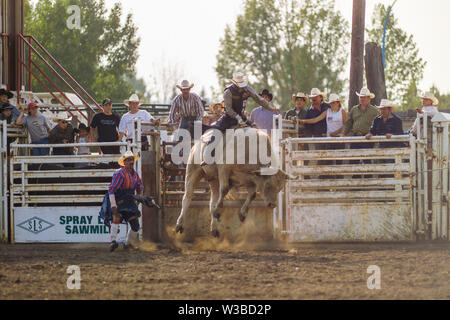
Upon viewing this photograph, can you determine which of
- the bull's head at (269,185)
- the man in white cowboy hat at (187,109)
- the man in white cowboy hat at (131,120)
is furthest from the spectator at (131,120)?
the bull's head at (269,185)

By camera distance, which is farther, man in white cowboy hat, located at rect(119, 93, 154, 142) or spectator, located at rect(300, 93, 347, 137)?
man in white cowboy hat, located at rect(119, 93, 154, 142)

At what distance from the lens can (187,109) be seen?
1299cm

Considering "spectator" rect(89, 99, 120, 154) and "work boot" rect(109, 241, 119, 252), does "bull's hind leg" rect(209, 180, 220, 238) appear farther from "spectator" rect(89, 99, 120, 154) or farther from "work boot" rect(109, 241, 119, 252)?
"spectator" rect(89, 99, 120, 154)

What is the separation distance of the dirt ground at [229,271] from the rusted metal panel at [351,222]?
360 millimetres

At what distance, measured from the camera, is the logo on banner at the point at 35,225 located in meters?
12.9

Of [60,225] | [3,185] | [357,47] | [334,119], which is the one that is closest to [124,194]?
[60,225]

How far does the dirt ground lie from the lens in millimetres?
7484

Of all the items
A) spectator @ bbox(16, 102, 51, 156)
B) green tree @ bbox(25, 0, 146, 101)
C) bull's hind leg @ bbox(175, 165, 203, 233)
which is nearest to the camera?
bull's hind leg @ bbox(175, 165, 203, 233)

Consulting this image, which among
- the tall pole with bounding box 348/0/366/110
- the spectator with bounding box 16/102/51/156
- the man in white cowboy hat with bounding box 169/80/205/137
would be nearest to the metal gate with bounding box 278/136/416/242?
the man in white cowboy hat with bounding box 169/80/205/137

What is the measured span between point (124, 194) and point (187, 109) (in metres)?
2.21

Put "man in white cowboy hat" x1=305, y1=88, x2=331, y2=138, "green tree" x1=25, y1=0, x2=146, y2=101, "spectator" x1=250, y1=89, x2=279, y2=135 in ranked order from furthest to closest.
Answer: "green tree" x1=25, y1=0, x2=146, y2=101 < "spectator" x1=250, y1=89, x2=279, y2=135 < "man in white cowboy hat" x1=305, y1=88, x2=331, y2=138

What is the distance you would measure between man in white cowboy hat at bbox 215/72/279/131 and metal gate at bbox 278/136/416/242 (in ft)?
3.64

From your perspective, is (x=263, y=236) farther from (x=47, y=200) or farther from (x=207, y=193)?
(x=47, y=200)

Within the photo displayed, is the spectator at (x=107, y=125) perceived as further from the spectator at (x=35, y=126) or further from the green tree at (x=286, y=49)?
the green tree at (x=286, y=49)
